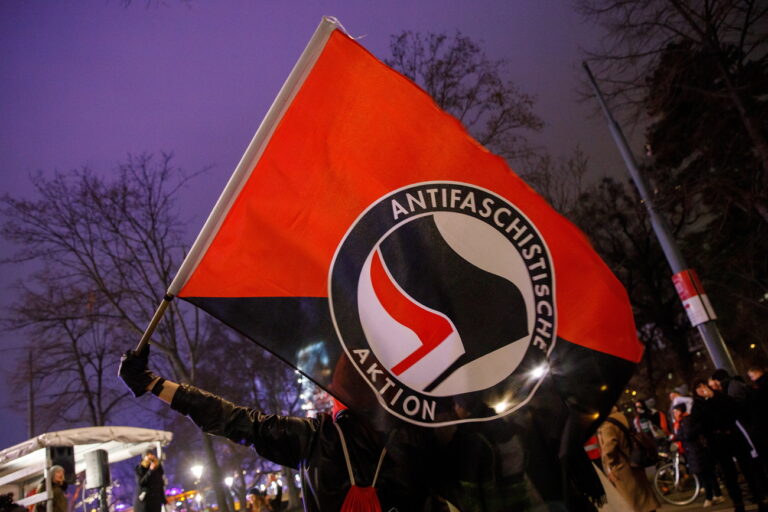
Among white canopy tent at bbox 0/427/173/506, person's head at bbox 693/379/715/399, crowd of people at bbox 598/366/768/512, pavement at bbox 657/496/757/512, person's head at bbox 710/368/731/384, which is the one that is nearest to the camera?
crowd of people at bbox 598/366/768/512

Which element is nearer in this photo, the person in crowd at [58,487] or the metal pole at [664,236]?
the person in crowd at [58,487]

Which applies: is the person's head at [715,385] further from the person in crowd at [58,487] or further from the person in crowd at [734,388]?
the person in crowd at [58,487]

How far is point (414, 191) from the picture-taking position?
3.03m

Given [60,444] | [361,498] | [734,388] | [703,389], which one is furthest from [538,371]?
[60,444]

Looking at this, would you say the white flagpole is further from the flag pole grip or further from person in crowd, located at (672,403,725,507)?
person in crowd, located at (672,403,725,507)

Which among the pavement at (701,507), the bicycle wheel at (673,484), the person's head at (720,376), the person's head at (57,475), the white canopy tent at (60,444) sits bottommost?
the pavement at (701,507)

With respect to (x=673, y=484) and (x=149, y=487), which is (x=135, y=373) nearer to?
(x=149, y=487)

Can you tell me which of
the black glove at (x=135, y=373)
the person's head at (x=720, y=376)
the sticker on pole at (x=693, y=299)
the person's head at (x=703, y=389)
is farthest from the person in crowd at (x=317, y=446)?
the sticker on pole at (x=693, y=299)

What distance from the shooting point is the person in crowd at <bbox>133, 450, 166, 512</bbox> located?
11.0 metres

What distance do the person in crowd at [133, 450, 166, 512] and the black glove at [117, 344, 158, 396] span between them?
9.52m

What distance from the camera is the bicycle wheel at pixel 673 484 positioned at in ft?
36.8

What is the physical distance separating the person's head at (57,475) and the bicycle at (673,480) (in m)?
11.4

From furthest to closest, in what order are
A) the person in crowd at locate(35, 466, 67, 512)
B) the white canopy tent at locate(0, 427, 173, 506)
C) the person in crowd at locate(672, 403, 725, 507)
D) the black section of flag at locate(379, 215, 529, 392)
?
the white canopy tent at locate(0, 427, 173, 506) → the person in crowd at locate(35, 466, 67, 512) → the person in crowd at locate(672, 403, 725, 507) → the black section of flag at locate(379, 215, 529, 392)

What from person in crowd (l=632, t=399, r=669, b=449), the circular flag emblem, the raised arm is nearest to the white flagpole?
A: the raised arm
